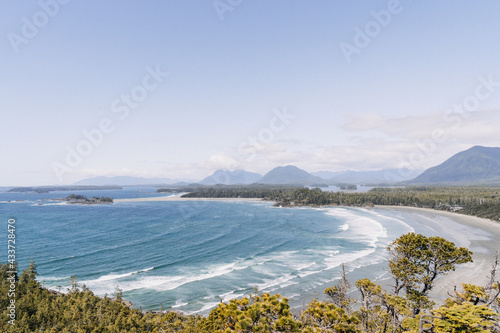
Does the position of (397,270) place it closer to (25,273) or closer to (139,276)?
(139,276)

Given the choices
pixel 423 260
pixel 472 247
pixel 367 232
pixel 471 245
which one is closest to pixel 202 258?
pixel 423 260

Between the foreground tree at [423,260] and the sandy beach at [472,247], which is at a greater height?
the foreground tree at [423,260]

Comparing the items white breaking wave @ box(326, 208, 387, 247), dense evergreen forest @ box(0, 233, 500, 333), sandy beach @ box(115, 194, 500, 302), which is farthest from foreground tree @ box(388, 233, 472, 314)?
white breaking wave @ box(326, 208, 387, 247)

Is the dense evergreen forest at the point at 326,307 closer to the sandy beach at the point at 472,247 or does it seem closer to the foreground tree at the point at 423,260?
the foreground tree at the point at 423,260

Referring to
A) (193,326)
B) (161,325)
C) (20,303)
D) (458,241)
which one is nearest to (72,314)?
(20,303)

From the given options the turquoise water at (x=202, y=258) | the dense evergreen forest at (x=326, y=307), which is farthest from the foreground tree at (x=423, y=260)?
the turquoise water at (x=202, y=258)

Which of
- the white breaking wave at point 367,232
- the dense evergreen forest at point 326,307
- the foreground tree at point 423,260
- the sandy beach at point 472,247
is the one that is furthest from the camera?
the white breaking wave at point 367,232

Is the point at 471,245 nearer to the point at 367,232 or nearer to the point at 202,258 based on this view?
the point at 367,232

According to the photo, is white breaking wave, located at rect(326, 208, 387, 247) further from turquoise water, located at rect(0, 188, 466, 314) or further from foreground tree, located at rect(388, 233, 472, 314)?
foreground tree, located at rect(388, 233, 472, 314)

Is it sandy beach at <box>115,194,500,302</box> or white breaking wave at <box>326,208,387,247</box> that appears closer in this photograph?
sandy beach at <box>115,194,500,302</box>
